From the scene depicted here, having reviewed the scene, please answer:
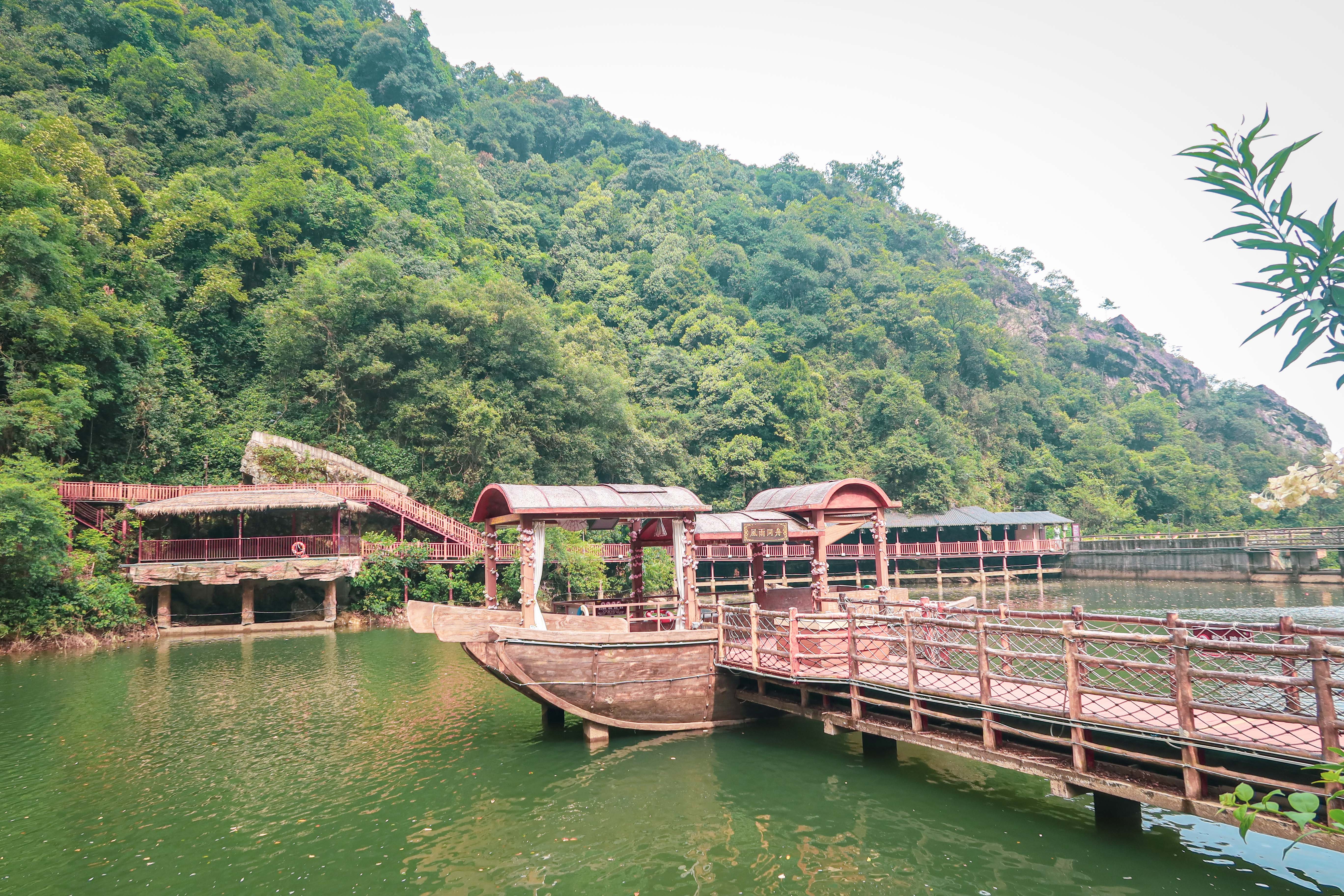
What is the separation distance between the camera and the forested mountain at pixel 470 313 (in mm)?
29031

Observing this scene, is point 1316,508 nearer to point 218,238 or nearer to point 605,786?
point 605,786

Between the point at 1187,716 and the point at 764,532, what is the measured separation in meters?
6.84

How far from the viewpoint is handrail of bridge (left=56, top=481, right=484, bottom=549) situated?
23.5 metres

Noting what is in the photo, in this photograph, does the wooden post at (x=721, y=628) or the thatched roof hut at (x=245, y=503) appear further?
the thatched roof hut at (x=245, y=503)

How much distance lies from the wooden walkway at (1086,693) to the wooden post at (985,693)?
0.02 m

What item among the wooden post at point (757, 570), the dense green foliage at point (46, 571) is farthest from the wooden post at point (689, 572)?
the dense green foliage at point (46, 571)

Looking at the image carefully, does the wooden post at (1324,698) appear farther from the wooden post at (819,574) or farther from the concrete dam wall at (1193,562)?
the concrete dam wall at (1193,562)

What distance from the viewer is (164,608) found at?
23547mm

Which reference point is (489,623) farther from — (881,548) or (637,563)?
(881,548)

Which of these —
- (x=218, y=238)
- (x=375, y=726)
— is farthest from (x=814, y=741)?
(x=218, y=238)

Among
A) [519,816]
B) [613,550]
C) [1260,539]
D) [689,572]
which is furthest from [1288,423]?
[519,816]

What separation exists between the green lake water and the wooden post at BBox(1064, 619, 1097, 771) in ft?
2.95

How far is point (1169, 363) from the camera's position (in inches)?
2891

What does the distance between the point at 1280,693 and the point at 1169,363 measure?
7957 cm
